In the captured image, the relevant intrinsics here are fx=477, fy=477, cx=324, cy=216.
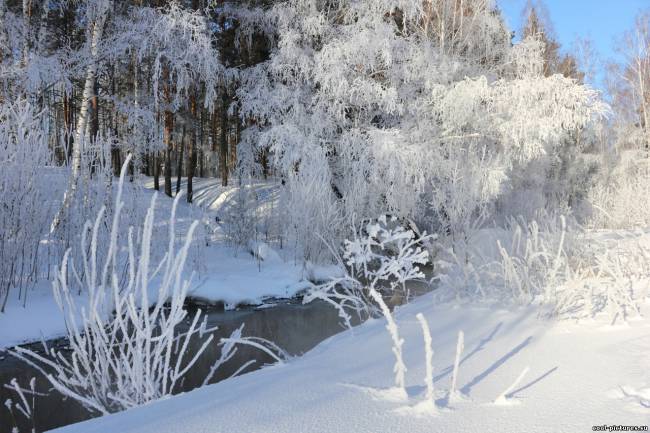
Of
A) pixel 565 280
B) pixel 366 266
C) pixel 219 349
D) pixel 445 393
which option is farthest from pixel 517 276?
pixel 219 349

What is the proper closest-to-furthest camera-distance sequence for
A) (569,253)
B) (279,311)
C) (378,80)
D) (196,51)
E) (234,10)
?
(569,253), (279,311), (196,51), (378,80), (234,10)

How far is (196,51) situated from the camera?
10.0 meters

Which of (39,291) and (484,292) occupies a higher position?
(484,292)

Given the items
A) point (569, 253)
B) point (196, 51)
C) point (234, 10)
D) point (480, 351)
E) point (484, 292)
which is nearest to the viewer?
point (480, 351)

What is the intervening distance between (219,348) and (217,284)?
258 cm

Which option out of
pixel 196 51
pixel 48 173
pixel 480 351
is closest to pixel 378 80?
pixel 196 51

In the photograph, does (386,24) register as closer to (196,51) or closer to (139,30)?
(196,51)

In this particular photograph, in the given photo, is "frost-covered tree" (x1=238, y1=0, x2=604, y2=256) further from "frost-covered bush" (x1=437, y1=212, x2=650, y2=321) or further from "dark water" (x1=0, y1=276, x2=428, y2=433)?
"frost-covered bush" (x1=437, y1=212, x2=650, y2=321)

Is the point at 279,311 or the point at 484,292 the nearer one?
the point at 484,292

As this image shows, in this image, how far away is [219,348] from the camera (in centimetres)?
508

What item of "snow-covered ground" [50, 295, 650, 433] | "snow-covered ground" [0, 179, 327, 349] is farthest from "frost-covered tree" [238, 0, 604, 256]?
"snow-covered ground" [50, 295, 650, 433]

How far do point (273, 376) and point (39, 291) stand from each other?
16.8 feet

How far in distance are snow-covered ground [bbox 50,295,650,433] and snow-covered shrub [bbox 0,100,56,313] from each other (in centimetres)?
418

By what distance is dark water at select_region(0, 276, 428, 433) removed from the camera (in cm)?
343
